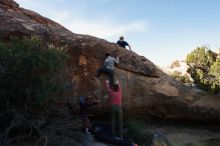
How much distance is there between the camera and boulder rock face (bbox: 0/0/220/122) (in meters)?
16.6

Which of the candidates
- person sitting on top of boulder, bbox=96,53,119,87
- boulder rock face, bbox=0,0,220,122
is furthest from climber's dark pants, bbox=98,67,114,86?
boulder rock face, bbox=0,0,220,122

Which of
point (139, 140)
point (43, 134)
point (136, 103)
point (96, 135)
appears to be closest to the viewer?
point (43, 134)

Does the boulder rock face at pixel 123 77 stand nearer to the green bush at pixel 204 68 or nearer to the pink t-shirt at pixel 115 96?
the green bush at pixel 204 68

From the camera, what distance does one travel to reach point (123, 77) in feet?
57.9

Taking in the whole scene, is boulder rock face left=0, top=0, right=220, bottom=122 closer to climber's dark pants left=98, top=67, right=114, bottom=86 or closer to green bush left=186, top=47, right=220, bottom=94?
climber's dark pants left=98, top=67, right=114, bottom=86

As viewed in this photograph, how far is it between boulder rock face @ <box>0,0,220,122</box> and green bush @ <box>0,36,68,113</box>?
2.50 meters

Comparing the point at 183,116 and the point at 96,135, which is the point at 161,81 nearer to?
the point at 183,116

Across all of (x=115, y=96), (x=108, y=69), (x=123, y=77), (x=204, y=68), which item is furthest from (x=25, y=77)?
(x=204, y=68)

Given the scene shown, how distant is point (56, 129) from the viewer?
543 inches

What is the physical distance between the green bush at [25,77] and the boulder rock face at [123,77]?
2.50 meters

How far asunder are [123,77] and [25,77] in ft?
18.2

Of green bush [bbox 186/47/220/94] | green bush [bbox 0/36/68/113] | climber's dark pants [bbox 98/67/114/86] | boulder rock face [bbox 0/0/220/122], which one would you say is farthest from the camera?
green bush [bbox 186/47/220/94]

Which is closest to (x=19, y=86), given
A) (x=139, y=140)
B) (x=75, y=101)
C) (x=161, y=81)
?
(x=75, y=101)

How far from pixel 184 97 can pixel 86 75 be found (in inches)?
193
